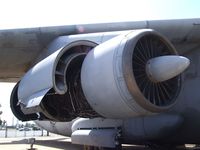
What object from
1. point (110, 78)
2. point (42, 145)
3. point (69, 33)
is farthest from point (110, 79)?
point (42, 145)

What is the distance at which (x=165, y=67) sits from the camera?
612 centimetres

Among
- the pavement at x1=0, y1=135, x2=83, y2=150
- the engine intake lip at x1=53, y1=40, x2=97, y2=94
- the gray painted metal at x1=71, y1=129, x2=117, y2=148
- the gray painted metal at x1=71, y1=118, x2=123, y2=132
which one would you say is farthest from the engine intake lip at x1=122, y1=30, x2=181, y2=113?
the pavement at x1=0, y1=135, x2=83, y2=150

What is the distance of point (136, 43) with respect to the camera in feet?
21.1

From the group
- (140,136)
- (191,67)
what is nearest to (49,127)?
(140,136)

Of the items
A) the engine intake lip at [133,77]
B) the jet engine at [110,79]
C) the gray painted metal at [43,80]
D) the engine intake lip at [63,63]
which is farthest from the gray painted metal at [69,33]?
the engine intake lip at [133,77]

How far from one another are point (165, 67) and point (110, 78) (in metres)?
0.92

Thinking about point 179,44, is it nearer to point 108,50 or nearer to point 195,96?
point 195,96

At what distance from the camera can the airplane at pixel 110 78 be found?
621 cm

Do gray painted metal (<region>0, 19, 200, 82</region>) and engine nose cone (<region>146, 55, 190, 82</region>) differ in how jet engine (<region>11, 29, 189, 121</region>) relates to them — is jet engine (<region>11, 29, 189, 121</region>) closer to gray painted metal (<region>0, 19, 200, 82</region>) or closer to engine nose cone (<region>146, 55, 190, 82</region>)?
engine nose cone (<region>146, 55, 190, 82</region>)

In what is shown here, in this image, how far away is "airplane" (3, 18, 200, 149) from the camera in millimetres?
6211

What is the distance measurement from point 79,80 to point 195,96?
3.07 metres

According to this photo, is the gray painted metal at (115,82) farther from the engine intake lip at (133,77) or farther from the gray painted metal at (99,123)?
the gray painted metal at (99,123)

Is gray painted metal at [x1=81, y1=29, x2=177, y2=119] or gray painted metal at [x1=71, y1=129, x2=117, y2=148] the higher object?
gray painted metal at [x1=81, y1=29, x2=177, y2=119]

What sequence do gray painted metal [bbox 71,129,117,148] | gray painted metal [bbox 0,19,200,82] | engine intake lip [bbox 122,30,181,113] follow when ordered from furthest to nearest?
1. gray painted metal [bbox 71,129,117,148]
2. gray painted metal [bbox 0,19,200,82]
3. engine intake lip [bbox 122,30,181,113]
